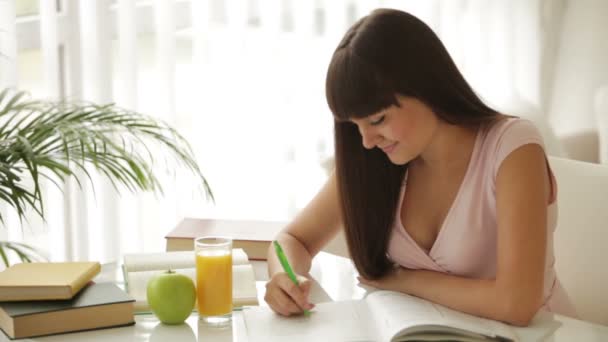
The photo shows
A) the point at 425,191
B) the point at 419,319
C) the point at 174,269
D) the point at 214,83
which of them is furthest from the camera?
the point at 214,83

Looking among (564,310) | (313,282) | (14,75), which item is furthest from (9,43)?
(564,310)

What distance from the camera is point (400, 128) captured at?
1.53 m

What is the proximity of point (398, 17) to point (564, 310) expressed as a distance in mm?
697

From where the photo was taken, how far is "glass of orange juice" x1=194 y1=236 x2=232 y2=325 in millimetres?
1396

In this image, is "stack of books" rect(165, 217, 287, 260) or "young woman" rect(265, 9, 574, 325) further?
"stack of books" rect(165, 217, 287, 260)

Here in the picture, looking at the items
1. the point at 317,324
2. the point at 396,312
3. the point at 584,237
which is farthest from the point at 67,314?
the point at 584,237

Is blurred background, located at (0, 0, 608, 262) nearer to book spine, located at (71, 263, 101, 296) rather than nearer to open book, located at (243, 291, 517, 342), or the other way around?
book spine, located at (71, 263, 101, 296)

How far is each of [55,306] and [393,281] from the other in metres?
Answer: 0.59

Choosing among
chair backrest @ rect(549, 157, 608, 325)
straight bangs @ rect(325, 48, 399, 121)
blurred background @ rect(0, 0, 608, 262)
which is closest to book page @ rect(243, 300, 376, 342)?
straight bangs @ rect(325, 48, 399, 121)

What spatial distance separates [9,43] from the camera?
232 centimetres

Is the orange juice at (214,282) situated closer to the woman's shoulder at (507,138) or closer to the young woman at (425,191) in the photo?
the young woman at (425,191)

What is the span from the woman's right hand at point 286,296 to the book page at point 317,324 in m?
0.01

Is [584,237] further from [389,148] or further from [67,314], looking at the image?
[67,314]

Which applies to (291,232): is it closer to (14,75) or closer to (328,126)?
(14,75)
